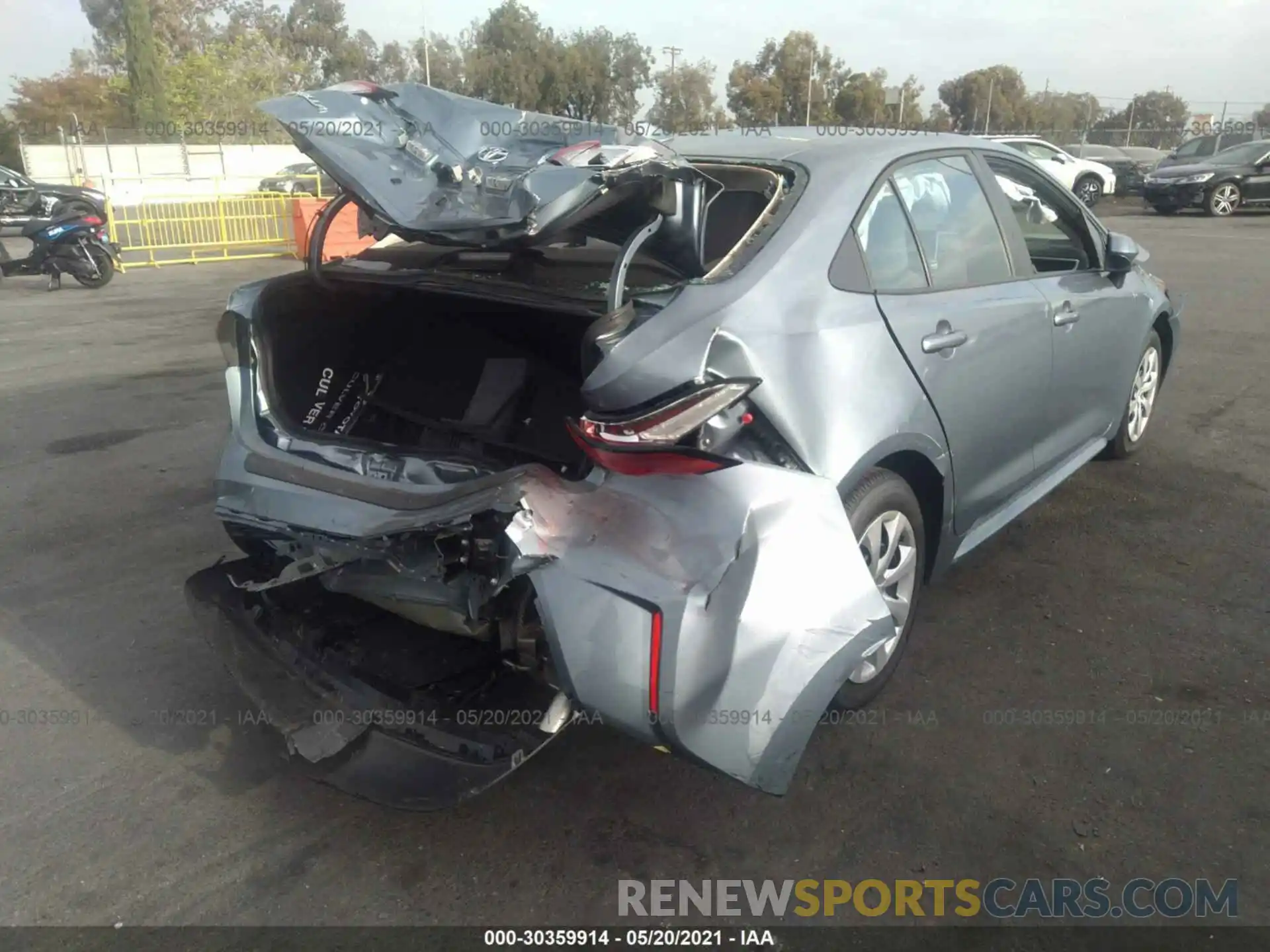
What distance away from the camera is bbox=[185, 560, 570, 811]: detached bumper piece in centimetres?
242

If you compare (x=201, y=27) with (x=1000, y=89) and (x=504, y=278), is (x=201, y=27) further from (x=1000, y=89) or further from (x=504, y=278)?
(x=504, y=278)

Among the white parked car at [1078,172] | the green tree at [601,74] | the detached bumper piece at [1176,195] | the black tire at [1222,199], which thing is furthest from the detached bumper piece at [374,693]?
the green tree at [601,74]

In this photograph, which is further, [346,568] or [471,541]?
[346,568]

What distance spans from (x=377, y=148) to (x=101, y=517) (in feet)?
10.2

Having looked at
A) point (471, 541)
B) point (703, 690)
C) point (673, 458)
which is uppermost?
point (673, 458)

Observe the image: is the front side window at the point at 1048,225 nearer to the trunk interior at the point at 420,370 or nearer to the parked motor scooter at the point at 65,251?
the trunk interior at the point at 420,370

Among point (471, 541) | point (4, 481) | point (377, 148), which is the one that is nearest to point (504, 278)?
point (377, 148)

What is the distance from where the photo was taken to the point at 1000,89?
6431 centimetres

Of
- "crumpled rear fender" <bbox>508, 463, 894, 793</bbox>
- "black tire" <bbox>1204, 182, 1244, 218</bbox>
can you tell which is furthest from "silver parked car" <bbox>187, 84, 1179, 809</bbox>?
"black tire" <bbox>1204, 182, 1244, 218</bbox>

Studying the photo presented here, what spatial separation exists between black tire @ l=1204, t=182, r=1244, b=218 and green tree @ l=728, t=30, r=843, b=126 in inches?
1427

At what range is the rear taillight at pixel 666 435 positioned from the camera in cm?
228

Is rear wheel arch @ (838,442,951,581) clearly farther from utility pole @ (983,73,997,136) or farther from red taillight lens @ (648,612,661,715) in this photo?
utility pole @ (983,73,997,136)

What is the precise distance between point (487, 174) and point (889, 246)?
1288 millimetres

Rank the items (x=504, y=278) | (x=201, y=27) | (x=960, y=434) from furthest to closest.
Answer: (x=201, y=27), (x=960, y=434), (x=504, y=278)
